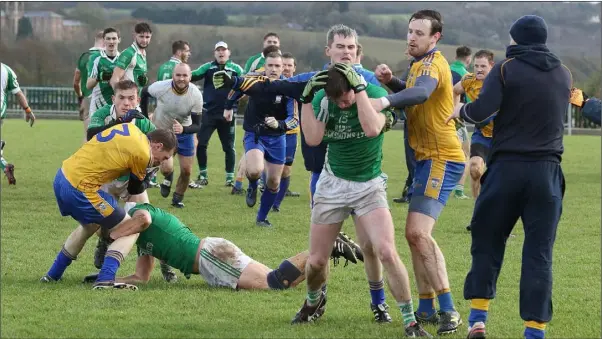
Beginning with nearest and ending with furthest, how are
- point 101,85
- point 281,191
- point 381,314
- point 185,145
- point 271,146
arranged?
1. point 381,314
2. point 271,146
3. point 185,145
4. point 281,191
5. point 101,85

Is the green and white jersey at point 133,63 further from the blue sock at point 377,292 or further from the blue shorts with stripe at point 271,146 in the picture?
the blue sock at point 377,292

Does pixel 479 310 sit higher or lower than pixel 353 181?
lower

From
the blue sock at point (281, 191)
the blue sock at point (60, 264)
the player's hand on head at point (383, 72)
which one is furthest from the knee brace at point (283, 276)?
the blue sock at point (281, 191)

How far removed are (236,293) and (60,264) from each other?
163 cm

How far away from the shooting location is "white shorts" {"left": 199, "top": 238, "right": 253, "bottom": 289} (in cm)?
878

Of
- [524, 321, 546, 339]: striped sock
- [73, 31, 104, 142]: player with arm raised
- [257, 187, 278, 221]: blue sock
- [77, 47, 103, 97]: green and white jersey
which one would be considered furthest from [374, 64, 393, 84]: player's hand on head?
[73, 31, 104, 142]: player with arm raised

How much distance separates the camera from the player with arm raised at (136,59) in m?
15.5

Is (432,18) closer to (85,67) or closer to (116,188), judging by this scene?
(116,188)

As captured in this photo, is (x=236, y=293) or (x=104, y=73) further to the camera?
(x=104, y=73)

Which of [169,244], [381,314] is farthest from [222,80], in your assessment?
[381,314]

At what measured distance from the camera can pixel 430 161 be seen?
7.71 metres

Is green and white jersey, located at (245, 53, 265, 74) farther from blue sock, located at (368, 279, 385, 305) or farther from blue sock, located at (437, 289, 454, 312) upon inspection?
blue sock, located at (437, 289, 454, 312)

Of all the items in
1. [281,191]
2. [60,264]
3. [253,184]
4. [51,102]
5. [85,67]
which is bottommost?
[51,102]

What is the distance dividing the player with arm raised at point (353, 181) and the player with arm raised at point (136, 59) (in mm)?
8550
